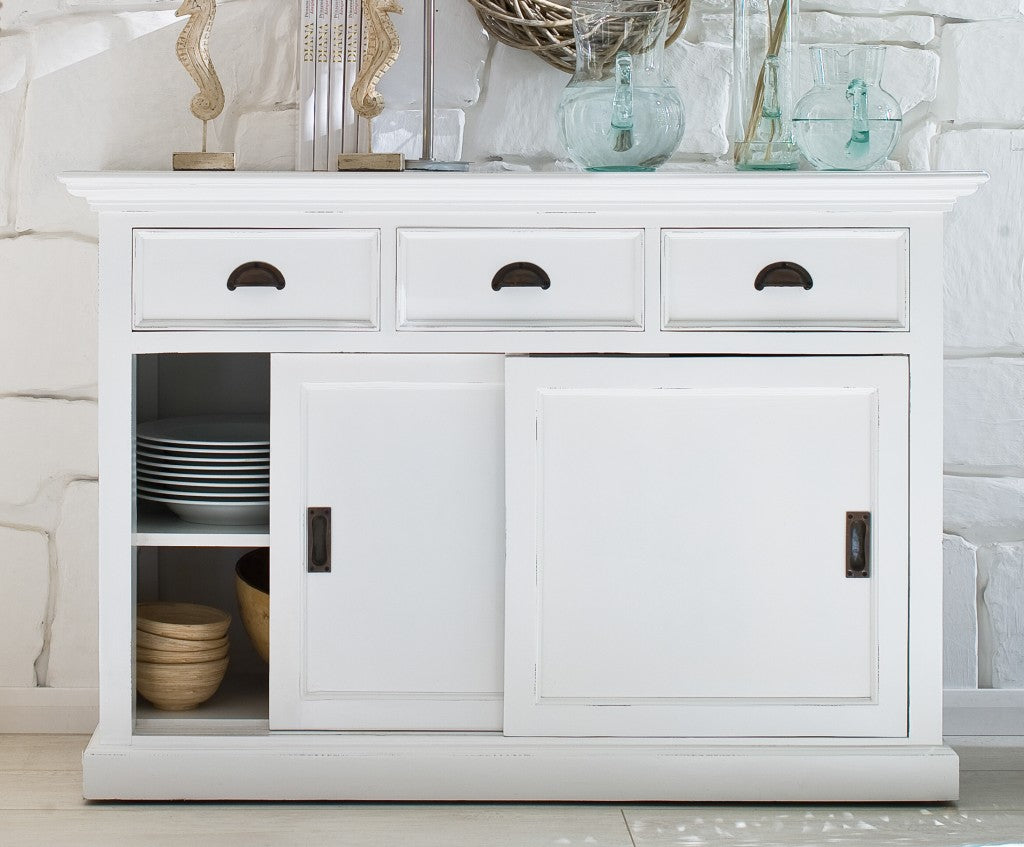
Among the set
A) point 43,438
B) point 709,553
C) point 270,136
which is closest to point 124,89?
point 270,136

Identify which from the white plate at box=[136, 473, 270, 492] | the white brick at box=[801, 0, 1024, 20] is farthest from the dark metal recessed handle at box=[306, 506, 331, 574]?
the white brick at box=[801, 0, 1024, 20]

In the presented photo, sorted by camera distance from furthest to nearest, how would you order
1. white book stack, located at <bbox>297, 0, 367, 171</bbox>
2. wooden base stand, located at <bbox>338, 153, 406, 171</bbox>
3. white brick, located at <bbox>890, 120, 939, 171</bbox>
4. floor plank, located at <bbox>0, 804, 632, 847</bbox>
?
white brick, located at <bbox>890, 120, 939, 171</bbox> → white book stack, located at <bbox>297, 0, 367, 171</bbox> → wooden base stand, located at <bbox>338, 153, 406, 171</bbox> → floor plank, located at <bbox>0, 804, 632, 847</bbox>

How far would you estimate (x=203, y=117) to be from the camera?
1.82m

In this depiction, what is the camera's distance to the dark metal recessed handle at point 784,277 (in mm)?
1627

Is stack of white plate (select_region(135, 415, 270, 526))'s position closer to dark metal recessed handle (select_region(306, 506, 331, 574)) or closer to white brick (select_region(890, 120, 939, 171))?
dark metal recessed handle (select_region(306, 506, 331, 574))

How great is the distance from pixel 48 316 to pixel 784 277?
1392 millimetres

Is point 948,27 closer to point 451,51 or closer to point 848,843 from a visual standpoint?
point 451,51

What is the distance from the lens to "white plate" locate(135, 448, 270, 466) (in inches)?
69.2

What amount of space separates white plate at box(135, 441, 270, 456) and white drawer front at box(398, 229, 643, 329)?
A: 13.7 inches

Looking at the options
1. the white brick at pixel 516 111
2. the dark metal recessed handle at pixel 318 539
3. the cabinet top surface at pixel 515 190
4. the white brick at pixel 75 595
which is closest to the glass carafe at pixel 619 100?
the cabinet top surface at pixel 515 190

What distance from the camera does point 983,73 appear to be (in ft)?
6.84

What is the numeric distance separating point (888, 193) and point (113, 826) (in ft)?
5.02

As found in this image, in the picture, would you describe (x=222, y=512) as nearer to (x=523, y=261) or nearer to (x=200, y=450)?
(x=200, y=450)

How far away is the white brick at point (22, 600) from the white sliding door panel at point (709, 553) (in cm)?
102
